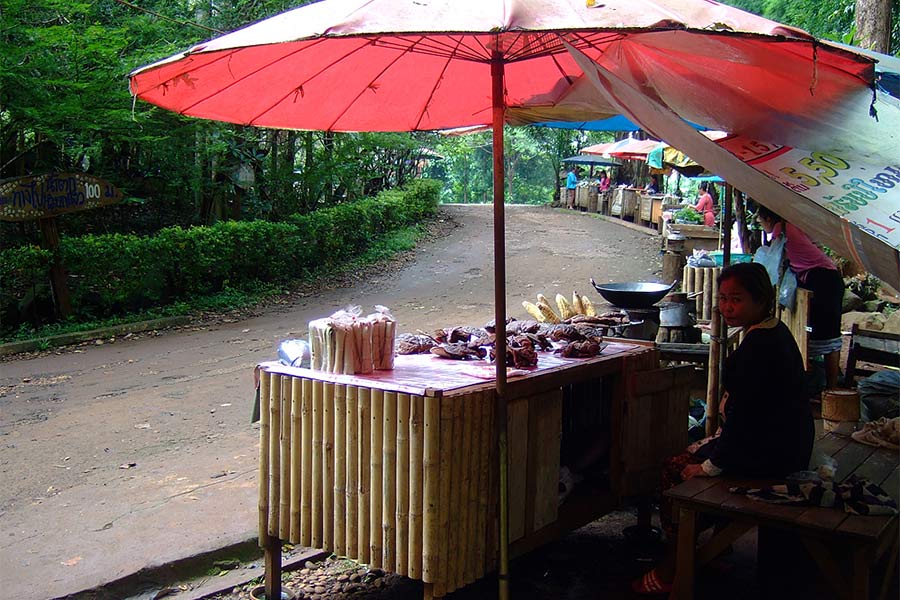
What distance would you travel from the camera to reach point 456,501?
3.42m

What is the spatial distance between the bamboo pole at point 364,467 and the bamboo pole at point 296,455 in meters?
0.37

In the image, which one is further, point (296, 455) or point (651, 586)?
point (651, 586)

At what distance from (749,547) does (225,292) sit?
36.0 ft

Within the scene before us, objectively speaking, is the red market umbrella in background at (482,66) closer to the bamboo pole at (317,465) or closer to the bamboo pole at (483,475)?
the bamboo pole at (483,475)

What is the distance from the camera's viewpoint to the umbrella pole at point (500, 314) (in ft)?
11.1

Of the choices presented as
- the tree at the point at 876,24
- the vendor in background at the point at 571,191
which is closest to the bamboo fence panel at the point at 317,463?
the tree at the point at 876,24

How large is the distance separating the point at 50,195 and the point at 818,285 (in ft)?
32.7

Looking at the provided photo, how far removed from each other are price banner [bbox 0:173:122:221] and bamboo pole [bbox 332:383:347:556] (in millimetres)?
9006

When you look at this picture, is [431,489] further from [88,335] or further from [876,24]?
[88,335]

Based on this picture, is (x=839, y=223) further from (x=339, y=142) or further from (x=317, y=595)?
(x=339, y=142)

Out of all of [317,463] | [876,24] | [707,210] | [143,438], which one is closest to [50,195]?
[143,438]

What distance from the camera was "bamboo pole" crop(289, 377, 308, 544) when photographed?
12.3 feet

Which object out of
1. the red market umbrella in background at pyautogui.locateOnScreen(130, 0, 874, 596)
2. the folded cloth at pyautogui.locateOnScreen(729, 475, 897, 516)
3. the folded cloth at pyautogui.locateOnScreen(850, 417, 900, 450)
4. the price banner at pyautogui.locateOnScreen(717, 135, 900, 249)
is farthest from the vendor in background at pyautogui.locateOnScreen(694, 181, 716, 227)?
the folded cloth at pyautogui.locateOnScreen(729, 475, 897, 516)

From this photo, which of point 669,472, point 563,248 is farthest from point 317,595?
point 563,248
